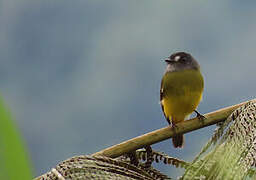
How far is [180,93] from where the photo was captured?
1690mm

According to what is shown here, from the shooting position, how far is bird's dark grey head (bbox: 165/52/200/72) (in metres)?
1.90

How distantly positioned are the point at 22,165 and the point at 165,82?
1701mm

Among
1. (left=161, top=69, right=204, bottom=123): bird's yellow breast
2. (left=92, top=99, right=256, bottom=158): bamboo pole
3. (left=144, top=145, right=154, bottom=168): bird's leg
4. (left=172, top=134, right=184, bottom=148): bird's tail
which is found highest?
(left=92, top=99, right=256, bottom=158): bamboo pole

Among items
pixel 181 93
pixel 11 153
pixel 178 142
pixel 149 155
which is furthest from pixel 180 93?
pixel 11 153

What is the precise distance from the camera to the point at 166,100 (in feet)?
5.72

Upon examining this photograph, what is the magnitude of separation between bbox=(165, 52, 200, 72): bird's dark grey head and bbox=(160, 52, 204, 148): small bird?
10 mm

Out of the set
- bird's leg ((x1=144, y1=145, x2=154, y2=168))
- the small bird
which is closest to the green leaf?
bird's leg ((x1=144, y1=145, x2=154, y2=168))

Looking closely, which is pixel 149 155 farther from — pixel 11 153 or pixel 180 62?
pixel 180 62

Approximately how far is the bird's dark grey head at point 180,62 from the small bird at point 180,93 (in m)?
0.01

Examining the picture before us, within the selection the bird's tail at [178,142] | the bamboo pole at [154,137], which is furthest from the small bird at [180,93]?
the bamboo pole at [154,137]

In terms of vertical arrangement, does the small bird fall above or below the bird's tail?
above

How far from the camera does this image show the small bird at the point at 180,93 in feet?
5.49

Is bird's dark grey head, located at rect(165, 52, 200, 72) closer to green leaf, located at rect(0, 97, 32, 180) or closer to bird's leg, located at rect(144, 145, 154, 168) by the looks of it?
bird's leg, located at rect(144, 145, 154, 168)

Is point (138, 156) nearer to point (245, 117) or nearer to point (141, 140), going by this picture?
point (141, 140)
